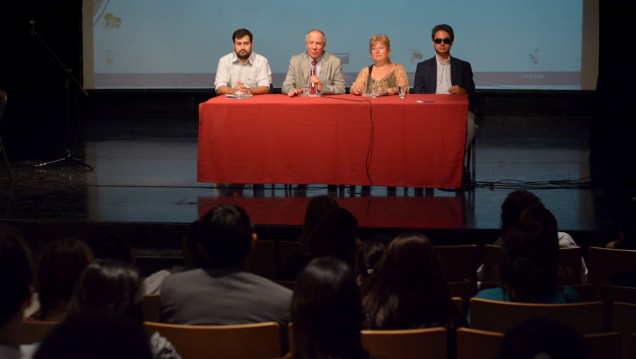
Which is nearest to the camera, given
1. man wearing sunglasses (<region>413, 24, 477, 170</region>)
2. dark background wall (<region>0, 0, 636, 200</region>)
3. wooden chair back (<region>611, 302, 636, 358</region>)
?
wooden chair back (<region>611, 302, 636, 358</region>)

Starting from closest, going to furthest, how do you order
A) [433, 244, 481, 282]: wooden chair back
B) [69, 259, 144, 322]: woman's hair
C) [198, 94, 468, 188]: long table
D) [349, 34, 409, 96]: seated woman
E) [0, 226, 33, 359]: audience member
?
[0, 226, 33, 359]: audience member
[69, 259, 144, 322]: woman's hair
[433, 244, 481, 282]: wooden chair back
[198, 94, 468, 188]: long table
[349, 34, 409, 96]: seated woman

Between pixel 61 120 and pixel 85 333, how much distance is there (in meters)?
10.5

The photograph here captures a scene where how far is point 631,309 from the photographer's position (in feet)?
9.46

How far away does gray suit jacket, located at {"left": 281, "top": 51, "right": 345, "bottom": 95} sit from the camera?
263 inches

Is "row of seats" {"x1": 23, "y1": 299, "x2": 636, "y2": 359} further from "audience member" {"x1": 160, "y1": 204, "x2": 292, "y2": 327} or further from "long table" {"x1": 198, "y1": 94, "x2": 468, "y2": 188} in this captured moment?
"long table" {"x1": 198, "y1": 94, "x2": 468, "y2": 188}

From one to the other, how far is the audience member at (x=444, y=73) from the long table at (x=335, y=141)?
545 mm

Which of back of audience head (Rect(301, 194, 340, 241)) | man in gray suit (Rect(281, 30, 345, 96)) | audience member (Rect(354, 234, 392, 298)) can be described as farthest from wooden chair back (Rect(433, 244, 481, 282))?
man in gray suit (Rect(281, 30, 345, 96))

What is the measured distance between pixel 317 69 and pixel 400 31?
360cm

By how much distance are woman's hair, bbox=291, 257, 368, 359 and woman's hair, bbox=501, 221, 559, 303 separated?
1.04 metres

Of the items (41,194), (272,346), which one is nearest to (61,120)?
(41,194)

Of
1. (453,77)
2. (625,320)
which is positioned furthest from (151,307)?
(453,77)

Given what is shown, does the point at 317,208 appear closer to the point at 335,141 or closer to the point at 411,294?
the point at 411,294

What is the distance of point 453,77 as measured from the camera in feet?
22.0

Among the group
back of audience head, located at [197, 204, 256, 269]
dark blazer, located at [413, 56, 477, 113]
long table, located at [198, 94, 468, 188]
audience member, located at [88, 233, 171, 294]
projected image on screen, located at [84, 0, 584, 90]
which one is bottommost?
audience member, located at [88, 233, 171, 294]
